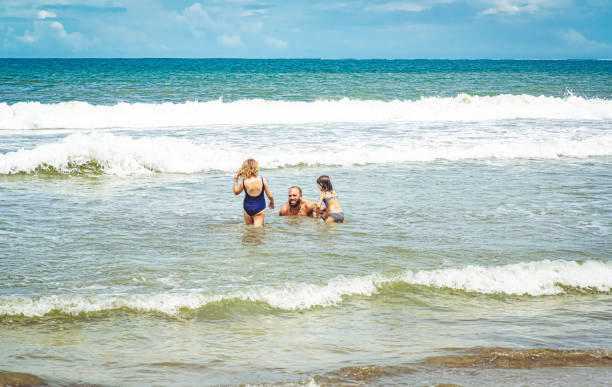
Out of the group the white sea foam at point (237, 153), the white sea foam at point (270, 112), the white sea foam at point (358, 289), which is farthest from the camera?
the white sea foam at point (270, 112)

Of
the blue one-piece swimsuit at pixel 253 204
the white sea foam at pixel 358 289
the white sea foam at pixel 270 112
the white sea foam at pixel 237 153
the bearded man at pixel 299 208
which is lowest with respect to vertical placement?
the white sea foam at pixel 358 289

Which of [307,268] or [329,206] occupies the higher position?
[329,206]

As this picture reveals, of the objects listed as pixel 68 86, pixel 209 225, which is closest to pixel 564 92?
pixel 68 86

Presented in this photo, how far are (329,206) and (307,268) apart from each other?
266 cm

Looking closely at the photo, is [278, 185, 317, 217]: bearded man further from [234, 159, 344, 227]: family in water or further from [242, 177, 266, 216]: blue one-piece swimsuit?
[242, 177, 266, 216]: blue one-piece swimsuit

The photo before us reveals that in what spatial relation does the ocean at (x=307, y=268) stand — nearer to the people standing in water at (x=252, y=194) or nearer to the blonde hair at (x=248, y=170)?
the people standing in water at (x=252, y=194)

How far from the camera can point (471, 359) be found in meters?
4.71

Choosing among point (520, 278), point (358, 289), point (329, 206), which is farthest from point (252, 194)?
point (520, 278)

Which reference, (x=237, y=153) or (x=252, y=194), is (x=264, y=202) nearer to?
(x=252, y=194)

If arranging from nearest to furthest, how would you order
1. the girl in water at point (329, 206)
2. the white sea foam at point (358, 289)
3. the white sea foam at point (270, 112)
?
1. the white sea foam at point (358, 289)
2. the girl in water at point (329, 206)
3. the white sea foam at point (270, 112)

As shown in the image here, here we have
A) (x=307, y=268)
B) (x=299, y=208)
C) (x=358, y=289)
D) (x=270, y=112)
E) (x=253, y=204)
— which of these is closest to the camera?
(x=358, y=289)

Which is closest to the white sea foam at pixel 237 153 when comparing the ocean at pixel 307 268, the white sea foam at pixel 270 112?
the ocean at pixel 307 268

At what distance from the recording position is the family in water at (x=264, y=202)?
368 inches

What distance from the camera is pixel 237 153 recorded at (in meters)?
16.4
